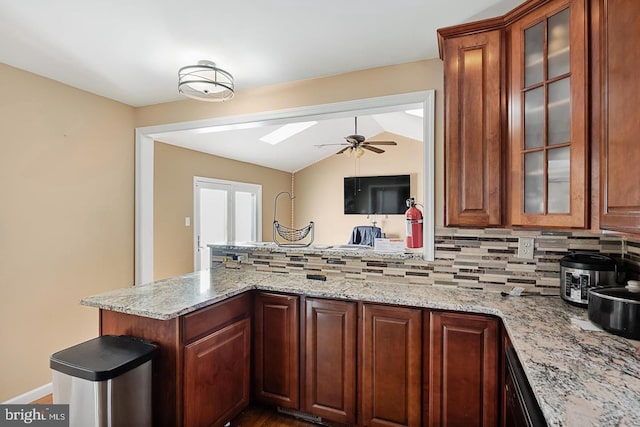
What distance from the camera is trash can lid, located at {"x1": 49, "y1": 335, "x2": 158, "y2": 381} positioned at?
147 centimetres

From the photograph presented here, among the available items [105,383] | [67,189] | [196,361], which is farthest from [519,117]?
[67,189]

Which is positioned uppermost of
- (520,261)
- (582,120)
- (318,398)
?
(582,120)

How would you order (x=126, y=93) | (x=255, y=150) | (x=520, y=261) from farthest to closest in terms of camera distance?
(x=255, y=150)
(x=126, y=93)
(x=520, y=261)

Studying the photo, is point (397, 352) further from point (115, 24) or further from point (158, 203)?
point (158, 203)

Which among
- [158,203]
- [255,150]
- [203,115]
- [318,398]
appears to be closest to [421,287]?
[318,398]

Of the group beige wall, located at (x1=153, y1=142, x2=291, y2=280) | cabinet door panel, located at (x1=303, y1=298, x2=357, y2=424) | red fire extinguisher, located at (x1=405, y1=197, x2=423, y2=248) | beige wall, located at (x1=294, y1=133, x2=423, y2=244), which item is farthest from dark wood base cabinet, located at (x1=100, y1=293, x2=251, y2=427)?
beige wall, located at (x1=294, y1=133, x2=423, y2=244)

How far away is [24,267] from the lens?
2.34 meters

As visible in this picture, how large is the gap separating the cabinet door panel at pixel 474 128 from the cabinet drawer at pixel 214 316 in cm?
138

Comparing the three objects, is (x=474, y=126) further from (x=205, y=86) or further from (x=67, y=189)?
(x=67, y=189)

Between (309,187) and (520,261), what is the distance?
529 cm

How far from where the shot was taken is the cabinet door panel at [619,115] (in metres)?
1.04

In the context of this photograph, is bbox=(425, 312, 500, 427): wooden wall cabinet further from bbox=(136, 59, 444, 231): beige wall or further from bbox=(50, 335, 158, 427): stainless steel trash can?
bbox=(50, 335, 158, 427): stainless steel trash can

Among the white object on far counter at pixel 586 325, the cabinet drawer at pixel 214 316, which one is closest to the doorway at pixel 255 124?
the white object on far counter at pixel 586 325

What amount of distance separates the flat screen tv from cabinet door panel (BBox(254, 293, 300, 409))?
4.23m
